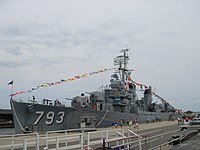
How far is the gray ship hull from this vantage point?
21078 mm

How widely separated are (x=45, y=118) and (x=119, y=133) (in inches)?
548

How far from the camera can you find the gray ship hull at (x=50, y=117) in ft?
69.2

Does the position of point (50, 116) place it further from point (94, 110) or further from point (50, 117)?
point (94, 110)

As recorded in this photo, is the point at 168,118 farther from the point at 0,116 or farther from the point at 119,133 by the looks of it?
the point at 119,133

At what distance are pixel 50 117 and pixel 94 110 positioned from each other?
20.5ft

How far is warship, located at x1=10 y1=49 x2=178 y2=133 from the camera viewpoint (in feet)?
70.5

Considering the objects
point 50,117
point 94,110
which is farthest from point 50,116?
point 94,110

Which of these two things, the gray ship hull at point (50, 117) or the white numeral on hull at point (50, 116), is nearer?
the gray ship hull at point (50, 117)

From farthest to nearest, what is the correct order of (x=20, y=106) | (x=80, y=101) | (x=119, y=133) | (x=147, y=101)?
(x=147, y=101)
(x=80, y=101)
(x=20, y=106)
(x=119, y=133)

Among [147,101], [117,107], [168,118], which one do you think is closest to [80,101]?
[117,107]

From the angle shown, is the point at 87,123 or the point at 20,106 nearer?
the point at 20,106

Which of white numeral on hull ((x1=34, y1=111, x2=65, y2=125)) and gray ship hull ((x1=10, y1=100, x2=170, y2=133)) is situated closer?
gray ship hull ((x1=10, y1=100, x2=170, y2=133))

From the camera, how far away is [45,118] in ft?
73.6

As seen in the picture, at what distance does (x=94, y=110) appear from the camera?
27.4 meters
